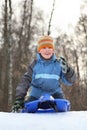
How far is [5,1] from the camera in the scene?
20797 millimetres

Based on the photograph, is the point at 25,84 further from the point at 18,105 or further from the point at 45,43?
the point at 45,43

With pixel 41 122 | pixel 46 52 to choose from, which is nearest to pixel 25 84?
pixel 46 52

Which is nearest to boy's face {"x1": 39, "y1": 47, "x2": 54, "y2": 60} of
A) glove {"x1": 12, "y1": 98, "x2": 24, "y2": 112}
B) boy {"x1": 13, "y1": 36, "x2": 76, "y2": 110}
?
boy {"x1": 13, "y1": 36, "x2": 76, "y2": 110}

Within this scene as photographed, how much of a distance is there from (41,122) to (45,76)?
1.22 meters

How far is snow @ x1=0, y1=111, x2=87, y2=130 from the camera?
289 cm

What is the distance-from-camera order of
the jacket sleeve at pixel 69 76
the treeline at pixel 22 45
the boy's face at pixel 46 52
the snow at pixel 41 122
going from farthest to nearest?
the treeline at pixel 22 45, the boy's face at pixel 46 52, the jacket sleeve at pixel 69 76, the snow at pixel 41 122

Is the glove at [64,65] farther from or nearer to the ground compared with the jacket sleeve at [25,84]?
farther from the ground

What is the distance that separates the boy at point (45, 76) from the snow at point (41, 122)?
38.1 inches

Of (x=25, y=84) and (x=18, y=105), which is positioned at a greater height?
(x=25, y=84)

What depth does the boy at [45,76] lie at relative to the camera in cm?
416

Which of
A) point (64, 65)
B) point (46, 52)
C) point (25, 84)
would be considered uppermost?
point (46, 52)

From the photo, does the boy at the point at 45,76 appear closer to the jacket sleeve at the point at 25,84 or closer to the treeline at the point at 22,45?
the jacket sleeve at the point at 25,84

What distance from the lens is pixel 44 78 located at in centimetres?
414

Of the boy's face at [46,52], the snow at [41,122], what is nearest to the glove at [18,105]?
the boy's face at [46,52]
